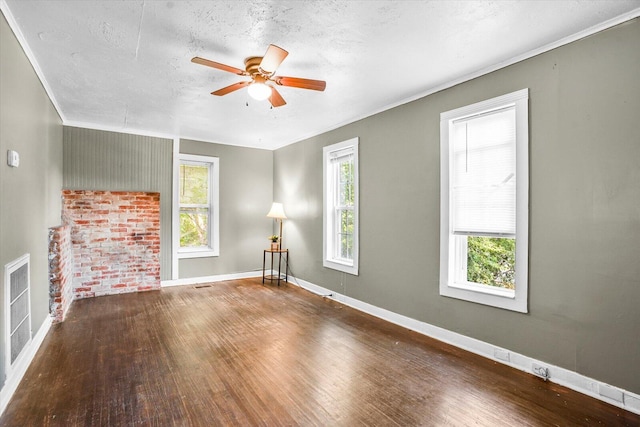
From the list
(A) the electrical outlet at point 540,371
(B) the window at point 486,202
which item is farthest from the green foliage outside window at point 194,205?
(A) the electrical outlet at point 540,371

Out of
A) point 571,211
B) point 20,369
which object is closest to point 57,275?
point 20,369

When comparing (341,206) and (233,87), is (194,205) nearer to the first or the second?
(341,206)

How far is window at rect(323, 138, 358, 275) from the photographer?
15.3 feet

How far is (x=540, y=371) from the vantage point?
2.64 meters

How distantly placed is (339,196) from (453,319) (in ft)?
8.16

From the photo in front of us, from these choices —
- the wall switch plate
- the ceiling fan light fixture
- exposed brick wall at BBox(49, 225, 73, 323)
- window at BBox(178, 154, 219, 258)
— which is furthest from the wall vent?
window at BBox(178, 154, 219, 258)

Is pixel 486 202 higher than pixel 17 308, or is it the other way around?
pixel 486 202

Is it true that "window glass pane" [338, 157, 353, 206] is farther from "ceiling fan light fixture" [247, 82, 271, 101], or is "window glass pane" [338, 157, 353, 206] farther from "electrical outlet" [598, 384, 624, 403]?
"electrical outlet" [598, 384, 624, 403]

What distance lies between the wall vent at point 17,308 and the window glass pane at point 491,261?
3.87 m

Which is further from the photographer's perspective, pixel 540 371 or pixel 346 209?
pixel 346 209

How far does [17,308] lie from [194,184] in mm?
3731

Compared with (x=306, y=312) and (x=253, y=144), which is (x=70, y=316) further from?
(x=253, y=144)

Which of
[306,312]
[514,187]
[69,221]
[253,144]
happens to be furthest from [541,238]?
[69,221]

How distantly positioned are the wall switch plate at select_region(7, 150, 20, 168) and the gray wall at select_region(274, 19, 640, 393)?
357 cm
